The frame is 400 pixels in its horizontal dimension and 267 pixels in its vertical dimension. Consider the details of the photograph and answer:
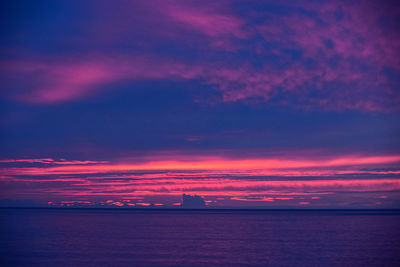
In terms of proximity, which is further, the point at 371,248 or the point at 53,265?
the point at 371,248

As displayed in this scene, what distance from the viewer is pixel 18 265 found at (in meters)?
47.0

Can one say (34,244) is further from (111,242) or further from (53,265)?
(53,265)

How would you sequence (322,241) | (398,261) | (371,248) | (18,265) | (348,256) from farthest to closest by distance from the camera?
(322,241) < (371,248) < (348,256) < (398,261) < (18,265)

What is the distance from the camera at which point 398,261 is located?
1980 inches

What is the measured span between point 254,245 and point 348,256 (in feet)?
55.5

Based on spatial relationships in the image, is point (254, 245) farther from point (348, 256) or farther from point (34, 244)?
point (34, 244)

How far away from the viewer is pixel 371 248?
6381 centimetres

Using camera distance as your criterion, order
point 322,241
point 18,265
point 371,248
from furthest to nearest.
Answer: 1. point 322,241
2. point 371,248
3. point 18,265

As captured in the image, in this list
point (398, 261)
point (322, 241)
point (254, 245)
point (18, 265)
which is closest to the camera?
point (18, 265)

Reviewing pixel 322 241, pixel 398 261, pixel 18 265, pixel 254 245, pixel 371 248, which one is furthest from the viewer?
pixel 322 241

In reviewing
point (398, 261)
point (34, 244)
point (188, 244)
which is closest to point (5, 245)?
point (34, 244)

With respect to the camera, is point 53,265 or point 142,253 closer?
point 53,265

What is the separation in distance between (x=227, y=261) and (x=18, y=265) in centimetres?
2401

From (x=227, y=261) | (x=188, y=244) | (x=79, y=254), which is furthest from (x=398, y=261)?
(x=79, y=254)
